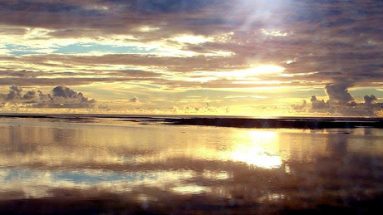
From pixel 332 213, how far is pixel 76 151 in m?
23.3

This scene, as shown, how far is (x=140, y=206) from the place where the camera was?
17.2 metres

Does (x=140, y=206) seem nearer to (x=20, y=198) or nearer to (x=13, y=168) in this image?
(x=20, y=198)

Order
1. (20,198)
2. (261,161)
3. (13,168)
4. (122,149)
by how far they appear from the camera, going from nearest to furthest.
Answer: (20,198) < (13,168) < (261,161) < (122,149)

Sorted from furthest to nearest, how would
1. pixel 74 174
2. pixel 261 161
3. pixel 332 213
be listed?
pixel 261 161
pixel 74 174
pixel 332 213

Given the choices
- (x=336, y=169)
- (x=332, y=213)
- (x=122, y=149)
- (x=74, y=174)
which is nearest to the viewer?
(x=332, y=213)

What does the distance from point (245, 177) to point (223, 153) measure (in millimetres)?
11522

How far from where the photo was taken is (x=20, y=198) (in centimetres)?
1823

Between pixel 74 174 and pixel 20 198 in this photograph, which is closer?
pixel 20 198

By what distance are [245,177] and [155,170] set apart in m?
5.16

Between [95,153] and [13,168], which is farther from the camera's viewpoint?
[95,153]

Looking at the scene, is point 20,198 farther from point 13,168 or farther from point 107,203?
point 13,168

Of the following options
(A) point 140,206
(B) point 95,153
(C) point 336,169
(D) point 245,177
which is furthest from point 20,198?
(C) point 336,169

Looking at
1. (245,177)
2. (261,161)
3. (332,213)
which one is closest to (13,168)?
(245,177)

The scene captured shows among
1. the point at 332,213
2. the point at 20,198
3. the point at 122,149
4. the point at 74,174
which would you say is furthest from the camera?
the point at 122,149
